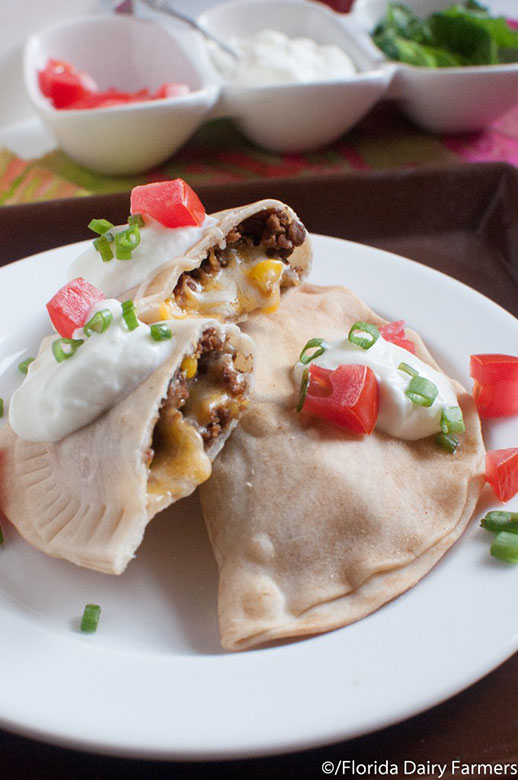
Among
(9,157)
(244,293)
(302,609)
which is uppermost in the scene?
(244,293)

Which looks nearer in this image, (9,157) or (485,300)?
(485,300)

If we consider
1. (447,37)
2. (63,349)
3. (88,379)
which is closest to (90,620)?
(88,379)

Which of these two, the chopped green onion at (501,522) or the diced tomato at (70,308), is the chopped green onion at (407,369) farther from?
the diced tomato at (70,308)

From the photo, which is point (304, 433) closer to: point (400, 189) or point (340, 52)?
point (400, 189)

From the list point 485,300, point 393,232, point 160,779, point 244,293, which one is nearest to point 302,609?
point 160,779

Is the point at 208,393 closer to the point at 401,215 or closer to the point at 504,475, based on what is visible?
the point at 504,475

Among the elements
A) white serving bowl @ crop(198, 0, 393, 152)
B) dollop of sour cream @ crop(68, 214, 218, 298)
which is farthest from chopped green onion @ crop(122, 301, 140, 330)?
white serving bowl @ crop(198, 0, 393, 152)

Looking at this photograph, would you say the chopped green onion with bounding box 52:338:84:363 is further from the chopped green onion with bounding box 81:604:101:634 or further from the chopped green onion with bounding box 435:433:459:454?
the chopped green onion with bounding box 435:433:459:454
